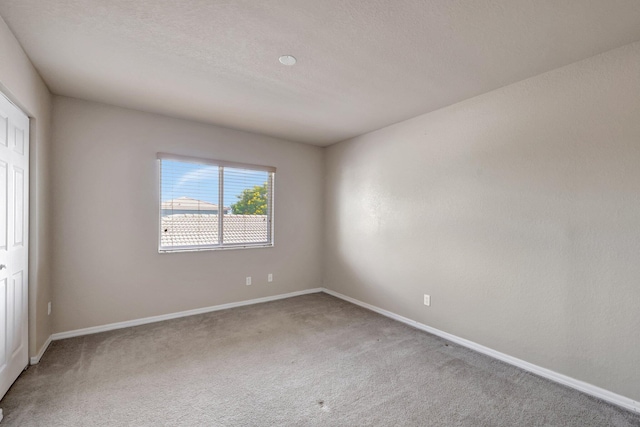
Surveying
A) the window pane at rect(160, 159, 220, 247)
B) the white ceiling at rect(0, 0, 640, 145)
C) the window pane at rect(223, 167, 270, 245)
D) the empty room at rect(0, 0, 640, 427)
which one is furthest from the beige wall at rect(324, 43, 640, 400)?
the window pane at rect(160, 159, 220, 247)

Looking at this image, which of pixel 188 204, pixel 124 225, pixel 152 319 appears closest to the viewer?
pixel 124 225

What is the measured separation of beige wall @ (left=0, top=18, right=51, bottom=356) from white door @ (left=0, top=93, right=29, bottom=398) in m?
0.08

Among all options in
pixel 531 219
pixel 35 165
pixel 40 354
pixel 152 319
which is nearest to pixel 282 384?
pixel 152 319

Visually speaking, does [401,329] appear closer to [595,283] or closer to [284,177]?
[595,283]

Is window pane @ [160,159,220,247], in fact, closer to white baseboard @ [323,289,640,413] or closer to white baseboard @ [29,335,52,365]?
white baseboard @ [29,335,52,365]

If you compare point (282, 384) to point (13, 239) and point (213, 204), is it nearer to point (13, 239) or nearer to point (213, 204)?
point (13, 239)

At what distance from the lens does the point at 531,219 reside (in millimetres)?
2504

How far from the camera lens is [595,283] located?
85.0 inches

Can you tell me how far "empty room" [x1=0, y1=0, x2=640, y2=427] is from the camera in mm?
1887

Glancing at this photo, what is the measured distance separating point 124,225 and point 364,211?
9.90 ft

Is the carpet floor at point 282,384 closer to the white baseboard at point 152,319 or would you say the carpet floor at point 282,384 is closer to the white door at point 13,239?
the white baseboard at point 152,319

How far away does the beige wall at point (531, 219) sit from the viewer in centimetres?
206

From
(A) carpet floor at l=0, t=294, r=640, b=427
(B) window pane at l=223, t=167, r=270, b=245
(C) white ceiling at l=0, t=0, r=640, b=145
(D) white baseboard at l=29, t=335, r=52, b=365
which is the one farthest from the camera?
(B) window pane at l=223, t=167, r=270, b=245

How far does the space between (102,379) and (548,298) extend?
12.0 ft
